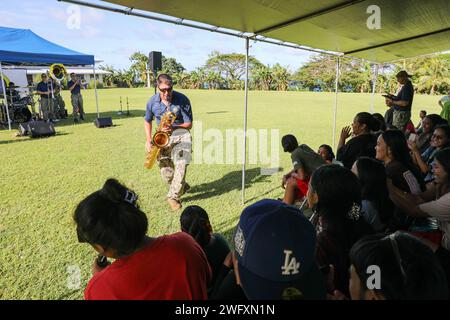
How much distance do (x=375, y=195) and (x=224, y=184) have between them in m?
3.68

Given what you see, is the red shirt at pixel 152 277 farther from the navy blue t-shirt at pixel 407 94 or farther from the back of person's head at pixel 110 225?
the navy blue t-shirt at pixel 407 94

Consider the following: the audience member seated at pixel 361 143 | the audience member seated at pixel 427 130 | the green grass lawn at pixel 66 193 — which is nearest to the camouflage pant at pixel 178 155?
the green grass lawn at pixel 66 193

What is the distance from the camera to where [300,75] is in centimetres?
6506

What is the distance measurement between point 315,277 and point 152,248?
0.67 metres

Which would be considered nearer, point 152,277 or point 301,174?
point 152,277

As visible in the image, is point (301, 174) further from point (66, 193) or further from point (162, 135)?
point (66, 193)

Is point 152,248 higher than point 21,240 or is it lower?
higher

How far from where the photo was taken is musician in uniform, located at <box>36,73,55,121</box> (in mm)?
12413

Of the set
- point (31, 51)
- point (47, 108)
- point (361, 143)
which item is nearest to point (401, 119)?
point (361, 143)

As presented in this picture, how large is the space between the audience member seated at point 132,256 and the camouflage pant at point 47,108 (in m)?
13.3

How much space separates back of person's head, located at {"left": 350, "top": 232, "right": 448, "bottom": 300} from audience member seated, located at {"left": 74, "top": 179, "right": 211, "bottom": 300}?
2.29 feet

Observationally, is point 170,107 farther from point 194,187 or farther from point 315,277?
point 315,277

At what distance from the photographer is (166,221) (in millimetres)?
4023
